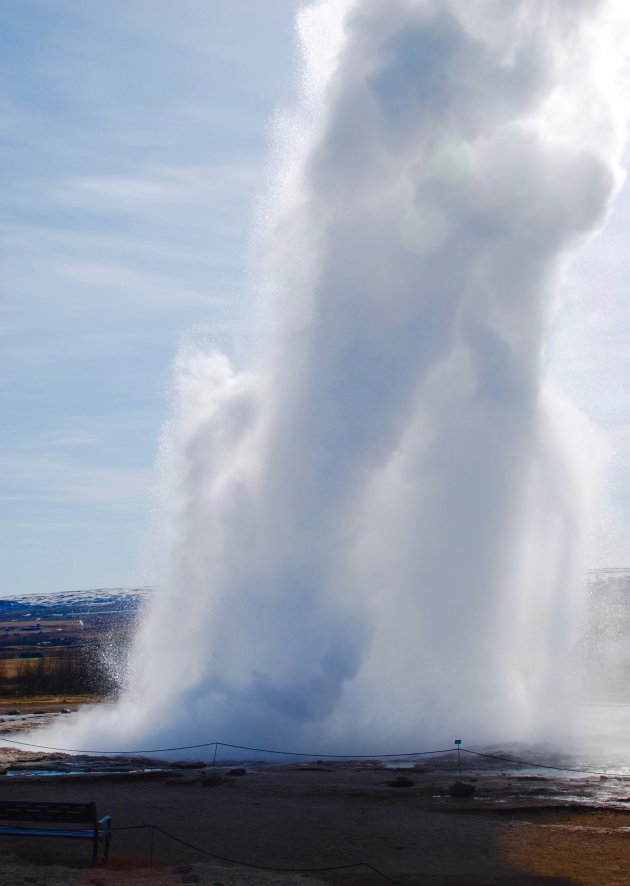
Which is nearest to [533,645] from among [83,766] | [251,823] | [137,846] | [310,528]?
[310,528]

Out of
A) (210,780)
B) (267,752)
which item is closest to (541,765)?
(267,752)

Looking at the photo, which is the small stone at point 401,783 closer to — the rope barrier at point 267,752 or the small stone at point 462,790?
the small stone at point 462,790

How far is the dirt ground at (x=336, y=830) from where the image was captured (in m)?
11.3

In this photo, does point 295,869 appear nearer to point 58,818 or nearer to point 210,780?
point 58,818

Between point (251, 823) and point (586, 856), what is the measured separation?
517 cm

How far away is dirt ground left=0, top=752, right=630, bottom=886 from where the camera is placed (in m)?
11.3

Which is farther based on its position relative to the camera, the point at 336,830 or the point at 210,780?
the point at 210,780

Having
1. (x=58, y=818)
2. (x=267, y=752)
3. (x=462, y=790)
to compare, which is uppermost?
(x=267, y=752)

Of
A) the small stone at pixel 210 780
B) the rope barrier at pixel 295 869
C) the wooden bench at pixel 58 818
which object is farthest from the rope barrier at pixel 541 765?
the wooden bench at pixel 58 818

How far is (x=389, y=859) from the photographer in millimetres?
12312

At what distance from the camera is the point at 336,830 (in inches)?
561

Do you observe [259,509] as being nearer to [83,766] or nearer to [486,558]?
[486,558]

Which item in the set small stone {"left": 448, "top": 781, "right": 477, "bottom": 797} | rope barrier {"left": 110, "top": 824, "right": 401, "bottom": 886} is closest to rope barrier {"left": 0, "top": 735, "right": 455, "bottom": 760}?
small stone {"left": 448, "top": 781, "right": 477, "bottom": 797}

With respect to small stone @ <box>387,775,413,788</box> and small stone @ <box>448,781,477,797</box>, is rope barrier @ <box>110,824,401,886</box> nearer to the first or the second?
small stone @ <box>448,781,477,797</box>
